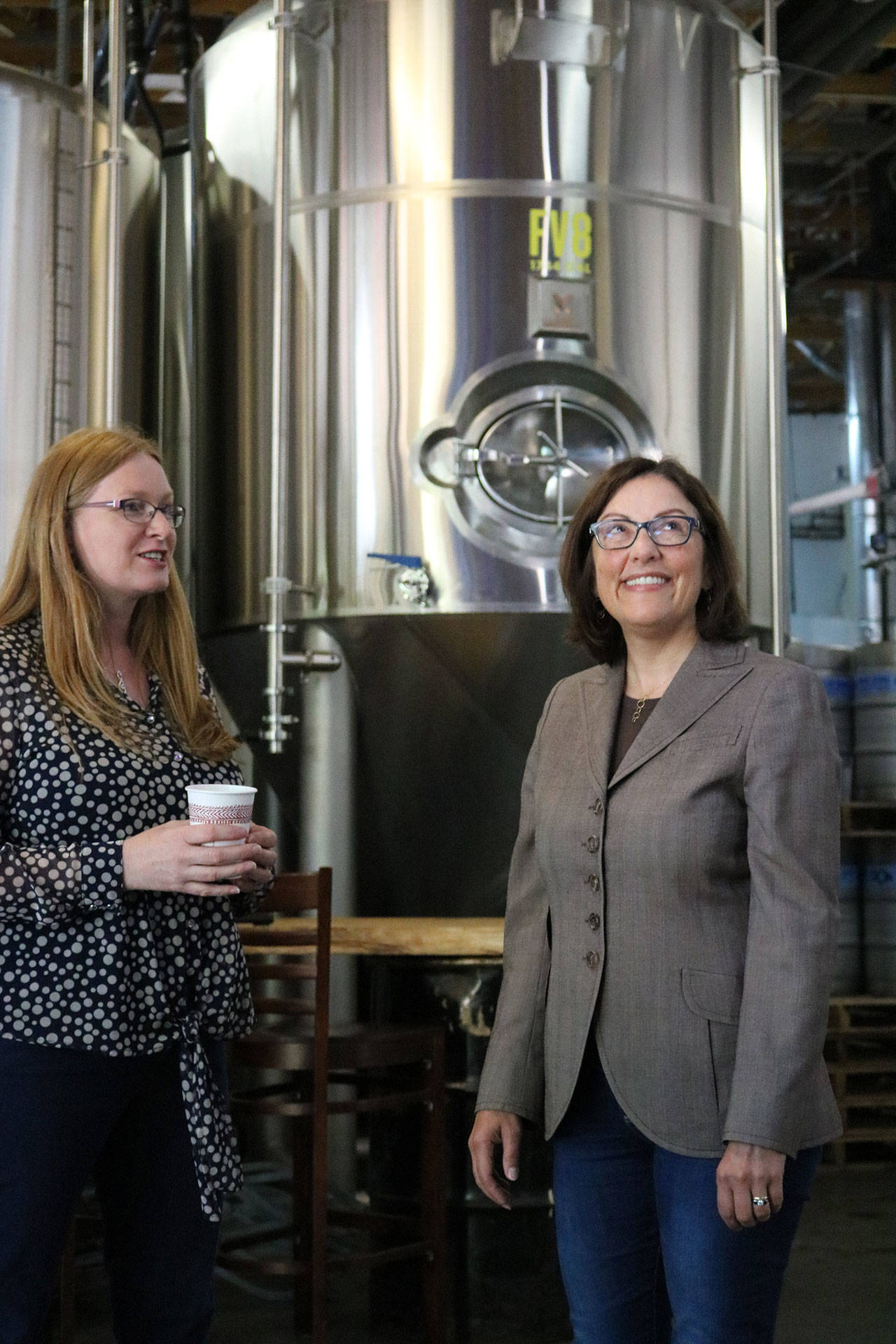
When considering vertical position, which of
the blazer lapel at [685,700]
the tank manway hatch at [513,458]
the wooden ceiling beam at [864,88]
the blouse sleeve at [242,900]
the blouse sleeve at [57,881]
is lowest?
the blouse sleeve at [242,900]

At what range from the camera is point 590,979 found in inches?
69.9

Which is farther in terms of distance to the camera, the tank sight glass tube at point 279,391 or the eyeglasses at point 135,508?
the tank sight glass tube at point 279,391

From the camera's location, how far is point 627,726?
1904 mm

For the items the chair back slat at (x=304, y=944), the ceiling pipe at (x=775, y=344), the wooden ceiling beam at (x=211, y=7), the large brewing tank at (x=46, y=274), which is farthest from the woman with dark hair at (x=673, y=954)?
the wooden ceiling beam at (x=211, y=7)

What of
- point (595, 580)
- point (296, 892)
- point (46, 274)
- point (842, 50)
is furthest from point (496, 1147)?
point (842, 50)

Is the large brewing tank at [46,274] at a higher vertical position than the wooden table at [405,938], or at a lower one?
higher

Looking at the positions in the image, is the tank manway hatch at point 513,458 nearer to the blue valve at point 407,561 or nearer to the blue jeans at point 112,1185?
the blue valve at point 407,561

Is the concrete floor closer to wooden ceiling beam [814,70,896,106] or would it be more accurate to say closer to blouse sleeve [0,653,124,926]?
blouse sleeve [0,653,124,926]

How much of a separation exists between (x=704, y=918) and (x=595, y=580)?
0.53 m

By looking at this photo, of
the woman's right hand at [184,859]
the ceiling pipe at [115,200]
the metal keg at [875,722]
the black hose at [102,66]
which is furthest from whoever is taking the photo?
the metal keg at [875,722]

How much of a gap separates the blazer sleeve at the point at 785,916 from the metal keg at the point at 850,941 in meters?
4.11

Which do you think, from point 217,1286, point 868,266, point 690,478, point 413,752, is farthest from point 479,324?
point 868,266

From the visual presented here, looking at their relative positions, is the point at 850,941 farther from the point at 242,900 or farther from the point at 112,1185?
the point at 112,1185

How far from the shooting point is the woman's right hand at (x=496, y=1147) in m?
1.87
